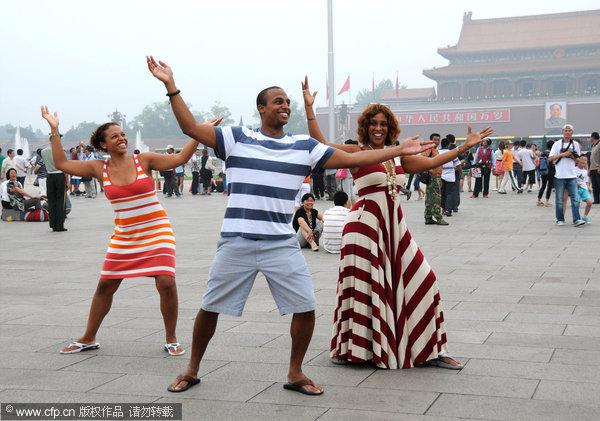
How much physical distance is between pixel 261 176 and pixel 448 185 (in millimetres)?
10156

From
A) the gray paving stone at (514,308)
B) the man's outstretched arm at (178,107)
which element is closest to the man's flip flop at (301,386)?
the man's outstretched arm at (178,107)

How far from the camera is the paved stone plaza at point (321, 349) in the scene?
343 cm

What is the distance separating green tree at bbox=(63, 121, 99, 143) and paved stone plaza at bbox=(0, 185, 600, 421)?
77946 millimetres

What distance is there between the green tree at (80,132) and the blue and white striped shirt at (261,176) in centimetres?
8125

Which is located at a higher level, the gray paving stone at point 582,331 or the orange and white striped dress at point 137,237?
the orange and white striped dress at point 137,237

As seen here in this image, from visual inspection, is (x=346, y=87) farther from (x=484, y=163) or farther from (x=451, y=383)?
(x=451, y=383)

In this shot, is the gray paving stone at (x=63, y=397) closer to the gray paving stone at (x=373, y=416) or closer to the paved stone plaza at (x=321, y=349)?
the paved stone plaza at (x=321, y=349)

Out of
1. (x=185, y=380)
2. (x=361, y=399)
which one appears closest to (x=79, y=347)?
(x=185, y=380)

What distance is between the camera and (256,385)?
373 cm

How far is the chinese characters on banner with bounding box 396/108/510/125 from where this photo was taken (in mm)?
54562

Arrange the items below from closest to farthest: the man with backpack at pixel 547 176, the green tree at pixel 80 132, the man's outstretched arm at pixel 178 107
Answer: the man's outstretched arm at pixel 178 107
the man with backpack at pixel 547 176
the green tree at pixel 80 132

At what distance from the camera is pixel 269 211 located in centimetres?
A: 355

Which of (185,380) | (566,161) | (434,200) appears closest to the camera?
(185,380)

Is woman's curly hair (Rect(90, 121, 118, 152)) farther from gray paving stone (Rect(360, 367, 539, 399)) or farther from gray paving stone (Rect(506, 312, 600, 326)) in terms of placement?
gray paving stone (Rect(506, 312, 600, 326))
